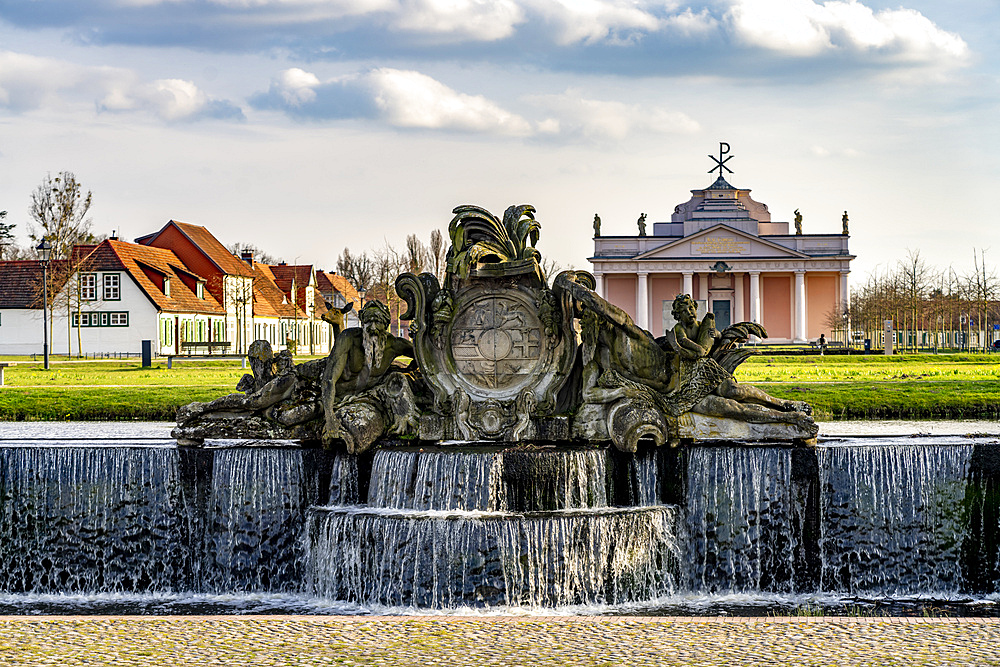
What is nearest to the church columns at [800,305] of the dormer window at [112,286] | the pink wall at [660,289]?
the pink wall at [660,289]

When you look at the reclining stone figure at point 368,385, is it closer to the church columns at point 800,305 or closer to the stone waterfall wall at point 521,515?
the stone waterfall wall at point 521,515

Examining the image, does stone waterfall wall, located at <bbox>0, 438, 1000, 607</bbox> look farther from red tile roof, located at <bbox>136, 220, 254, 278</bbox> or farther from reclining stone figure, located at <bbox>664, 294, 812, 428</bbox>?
red tile roof, located at <bbox>136, 220, 254, 278</bbox>

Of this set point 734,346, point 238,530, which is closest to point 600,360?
point 734,346

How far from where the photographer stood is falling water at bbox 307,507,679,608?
1249 centimetres

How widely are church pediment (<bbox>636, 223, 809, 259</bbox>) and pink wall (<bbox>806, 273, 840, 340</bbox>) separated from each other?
351 centimetres

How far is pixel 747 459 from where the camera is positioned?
14.0 metres

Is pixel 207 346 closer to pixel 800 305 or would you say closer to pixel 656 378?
pixel 800 305

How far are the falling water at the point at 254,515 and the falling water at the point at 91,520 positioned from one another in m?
0.43

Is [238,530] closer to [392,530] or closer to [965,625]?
[392,530]

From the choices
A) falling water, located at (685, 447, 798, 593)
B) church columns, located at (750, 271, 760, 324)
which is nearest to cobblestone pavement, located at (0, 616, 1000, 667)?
falling water, located at (685, 447, 798, 593)

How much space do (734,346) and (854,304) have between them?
74478mm

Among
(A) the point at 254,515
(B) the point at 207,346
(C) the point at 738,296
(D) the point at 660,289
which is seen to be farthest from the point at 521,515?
(C) the point at 738,296

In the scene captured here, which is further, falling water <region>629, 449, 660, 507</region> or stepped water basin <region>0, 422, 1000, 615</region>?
falling water <region>629, 449, 660, 507</region>

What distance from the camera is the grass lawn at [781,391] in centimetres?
2142
